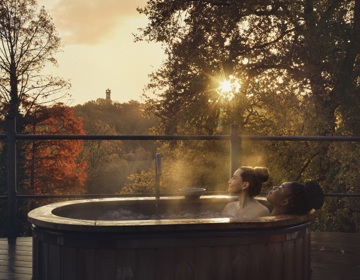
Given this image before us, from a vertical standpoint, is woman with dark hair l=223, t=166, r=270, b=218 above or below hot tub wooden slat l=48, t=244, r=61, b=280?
above

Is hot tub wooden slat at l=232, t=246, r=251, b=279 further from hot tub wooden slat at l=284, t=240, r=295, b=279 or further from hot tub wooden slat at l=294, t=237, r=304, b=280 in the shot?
hot tub wooden slat at l=294, t=237, r=304, b=280

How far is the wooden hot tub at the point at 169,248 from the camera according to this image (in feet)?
9.23

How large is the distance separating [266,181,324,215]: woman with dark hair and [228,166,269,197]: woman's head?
0.54 metres

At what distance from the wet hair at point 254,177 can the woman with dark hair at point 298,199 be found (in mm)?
541

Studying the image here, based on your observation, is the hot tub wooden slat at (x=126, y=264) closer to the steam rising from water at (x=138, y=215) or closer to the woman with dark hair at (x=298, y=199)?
the woman with dark hair at (x=298, y=199)

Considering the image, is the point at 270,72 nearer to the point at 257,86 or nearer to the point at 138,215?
the point at 257,86

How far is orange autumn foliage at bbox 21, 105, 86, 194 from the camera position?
19.6 meters

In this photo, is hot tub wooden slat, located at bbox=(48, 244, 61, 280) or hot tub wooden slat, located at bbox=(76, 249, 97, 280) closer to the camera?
hot tub wooden slat, located at bbox=(76, 249, 97, 280)

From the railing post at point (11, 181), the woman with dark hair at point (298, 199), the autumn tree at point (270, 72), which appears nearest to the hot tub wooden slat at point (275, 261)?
the woman with dark hair at point (298, 199)

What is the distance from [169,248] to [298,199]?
1006mm

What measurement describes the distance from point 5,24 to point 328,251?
16439 mm

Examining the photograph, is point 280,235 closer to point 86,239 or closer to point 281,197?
point 281,197

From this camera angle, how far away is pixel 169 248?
2816mm

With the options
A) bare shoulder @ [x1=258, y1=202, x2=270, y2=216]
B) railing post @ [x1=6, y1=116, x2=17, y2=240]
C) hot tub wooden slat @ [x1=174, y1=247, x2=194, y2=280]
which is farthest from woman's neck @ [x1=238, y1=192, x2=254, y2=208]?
railing post @ [x1=6, y1=116, x2=17, y2=240]
